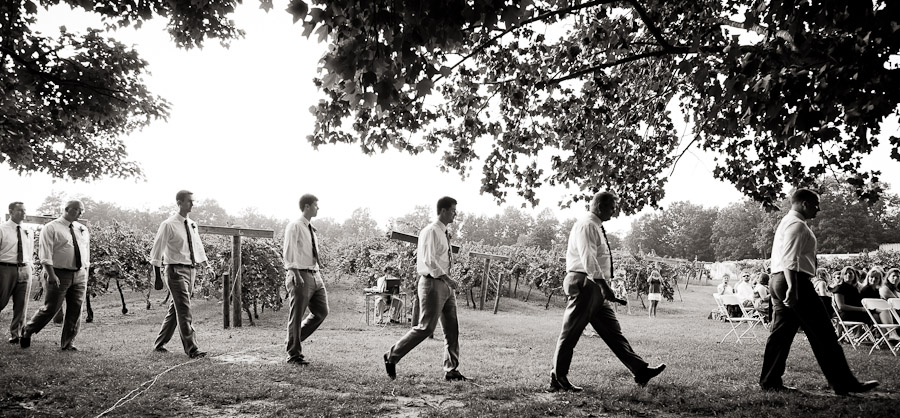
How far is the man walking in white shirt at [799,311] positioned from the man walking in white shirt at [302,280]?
4601mm

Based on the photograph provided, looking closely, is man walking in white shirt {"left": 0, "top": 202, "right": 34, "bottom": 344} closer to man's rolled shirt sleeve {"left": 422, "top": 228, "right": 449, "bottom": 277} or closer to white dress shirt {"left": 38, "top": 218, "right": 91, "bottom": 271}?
white dress shirt {"left": 38, "top": 218, "right": 91, "bottom": 271}

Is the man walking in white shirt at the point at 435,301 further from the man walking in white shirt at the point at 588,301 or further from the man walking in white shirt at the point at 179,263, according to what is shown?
the man walking in white shirt at the point at 179,263

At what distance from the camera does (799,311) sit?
461 cm

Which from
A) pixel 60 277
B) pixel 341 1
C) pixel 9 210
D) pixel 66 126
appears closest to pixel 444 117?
pixel 341 1

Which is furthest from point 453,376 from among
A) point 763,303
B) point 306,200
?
point 763,303

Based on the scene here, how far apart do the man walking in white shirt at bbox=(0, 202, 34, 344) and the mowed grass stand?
1.78ft

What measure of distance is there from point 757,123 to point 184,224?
623 cm

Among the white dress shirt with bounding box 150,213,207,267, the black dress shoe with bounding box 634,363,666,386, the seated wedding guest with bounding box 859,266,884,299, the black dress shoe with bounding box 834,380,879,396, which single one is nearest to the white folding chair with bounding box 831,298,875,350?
the seated wedding guest with bounding box 859,266,884,299

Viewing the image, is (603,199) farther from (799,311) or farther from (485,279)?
(485,279)

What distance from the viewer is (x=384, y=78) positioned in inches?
139

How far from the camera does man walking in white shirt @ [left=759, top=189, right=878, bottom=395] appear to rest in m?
4.58

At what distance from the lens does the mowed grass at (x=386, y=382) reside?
13.2 feet

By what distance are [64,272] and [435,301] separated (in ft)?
15.6

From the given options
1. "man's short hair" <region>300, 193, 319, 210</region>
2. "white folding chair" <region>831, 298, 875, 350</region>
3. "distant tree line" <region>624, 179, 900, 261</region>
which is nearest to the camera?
"man's short hair" <region>300, 193, 319, 210</region>
